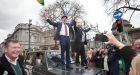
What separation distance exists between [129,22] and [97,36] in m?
23.5

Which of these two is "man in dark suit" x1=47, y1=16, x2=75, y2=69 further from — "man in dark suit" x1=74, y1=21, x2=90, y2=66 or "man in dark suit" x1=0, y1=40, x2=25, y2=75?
"man in dark suit" x1=0, y1=40, x2=25, y2=75

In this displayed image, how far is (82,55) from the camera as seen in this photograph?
12430 millimetres

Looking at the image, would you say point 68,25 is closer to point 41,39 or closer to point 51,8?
point 51,8

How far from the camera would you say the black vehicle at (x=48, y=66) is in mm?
9789

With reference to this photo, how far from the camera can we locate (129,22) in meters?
29.5

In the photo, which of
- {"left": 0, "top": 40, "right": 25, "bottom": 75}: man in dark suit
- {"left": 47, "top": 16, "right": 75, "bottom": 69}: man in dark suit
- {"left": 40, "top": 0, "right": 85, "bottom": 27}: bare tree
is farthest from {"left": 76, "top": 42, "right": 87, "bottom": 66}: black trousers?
{"left": 40, "top": 0, "right": 85, "bottom": 27}: bare tree

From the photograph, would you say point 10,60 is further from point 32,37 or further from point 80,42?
point 32,37

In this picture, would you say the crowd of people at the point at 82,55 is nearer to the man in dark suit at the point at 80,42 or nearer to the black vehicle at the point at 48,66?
the man in dark suit at the point at 80,42

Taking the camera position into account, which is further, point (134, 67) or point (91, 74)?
point (91, 74)

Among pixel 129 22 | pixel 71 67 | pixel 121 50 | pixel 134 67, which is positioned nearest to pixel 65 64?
pixel 71 67

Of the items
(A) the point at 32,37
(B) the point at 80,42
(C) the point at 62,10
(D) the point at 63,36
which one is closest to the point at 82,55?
(B) the point at 80,42

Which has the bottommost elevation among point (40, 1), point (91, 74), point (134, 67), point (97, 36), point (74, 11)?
point (91, 74)

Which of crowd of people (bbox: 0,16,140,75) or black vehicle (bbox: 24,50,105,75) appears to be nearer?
A: crowd of people (bbox: 0,16,140,75)

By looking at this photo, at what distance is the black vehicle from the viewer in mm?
9789
